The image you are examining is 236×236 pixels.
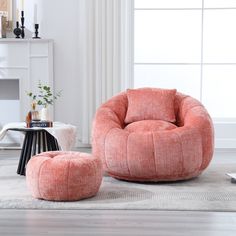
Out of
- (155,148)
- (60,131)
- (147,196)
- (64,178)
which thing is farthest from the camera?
(60,131)

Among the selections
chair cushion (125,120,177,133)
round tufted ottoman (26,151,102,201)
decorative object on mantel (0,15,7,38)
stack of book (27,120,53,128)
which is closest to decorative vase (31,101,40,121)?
stack of book (27,120,53,128)

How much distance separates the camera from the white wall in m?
6.54

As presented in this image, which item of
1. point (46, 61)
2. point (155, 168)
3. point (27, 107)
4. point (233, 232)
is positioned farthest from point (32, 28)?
point (233, 232)

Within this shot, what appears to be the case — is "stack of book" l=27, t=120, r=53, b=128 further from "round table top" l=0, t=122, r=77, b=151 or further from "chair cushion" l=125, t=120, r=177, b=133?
"chair cushion" l=125, t=120, r=177, b=133

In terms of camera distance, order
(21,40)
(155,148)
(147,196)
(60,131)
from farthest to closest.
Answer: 1. (21,40)
2. (60,131)
3. (155,148)
4. (147,196)

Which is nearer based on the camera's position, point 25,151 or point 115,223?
point 115,223

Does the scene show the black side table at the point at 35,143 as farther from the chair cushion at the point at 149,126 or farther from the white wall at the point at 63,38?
the white wall at the point at 63,38

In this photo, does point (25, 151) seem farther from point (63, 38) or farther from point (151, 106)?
point (63, 38)

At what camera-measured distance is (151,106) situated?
4875 millimetres

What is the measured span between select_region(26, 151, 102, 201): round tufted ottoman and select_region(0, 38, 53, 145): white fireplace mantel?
279 cm

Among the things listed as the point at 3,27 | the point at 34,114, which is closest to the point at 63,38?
the point at 3,27

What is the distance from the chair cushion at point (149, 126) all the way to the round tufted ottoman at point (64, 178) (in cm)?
91

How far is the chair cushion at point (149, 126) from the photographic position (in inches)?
181

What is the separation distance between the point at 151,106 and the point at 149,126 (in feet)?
1.02
